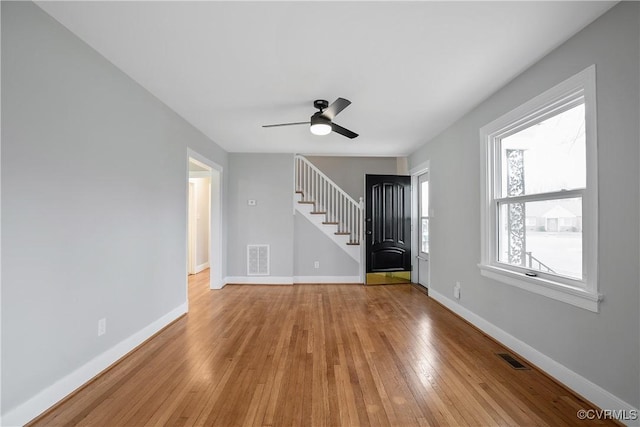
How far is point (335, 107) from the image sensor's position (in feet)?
9.05

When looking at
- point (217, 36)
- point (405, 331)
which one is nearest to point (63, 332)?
point (217, 36)

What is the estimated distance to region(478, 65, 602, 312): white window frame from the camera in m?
1.91

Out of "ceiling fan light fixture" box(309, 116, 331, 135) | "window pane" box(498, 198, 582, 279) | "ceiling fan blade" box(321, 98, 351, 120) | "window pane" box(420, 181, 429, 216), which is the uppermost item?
"ceiling fan blade" box(321, 98, 351, 120)

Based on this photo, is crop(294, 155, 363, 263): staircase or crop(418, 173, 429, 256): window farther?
crop(294, 155, 363, 263): staircase

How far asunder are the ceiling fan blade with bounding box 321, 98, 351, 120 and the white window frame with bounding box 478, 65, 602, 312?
1534 mm

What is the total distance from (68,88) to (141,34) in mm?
625

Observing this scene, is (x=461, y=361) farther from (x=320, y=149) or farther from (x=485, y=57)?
(x=320, y=149)

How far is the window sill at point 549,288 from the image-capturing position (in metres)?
1.94

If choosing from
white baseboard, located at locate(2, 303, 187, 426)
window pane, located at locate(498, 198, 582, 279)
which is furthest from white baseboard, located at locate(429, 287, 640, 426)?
white baseboard, located at locate(2, 303, 187, 426)

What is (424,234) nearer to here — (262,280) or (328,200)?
(328,200)

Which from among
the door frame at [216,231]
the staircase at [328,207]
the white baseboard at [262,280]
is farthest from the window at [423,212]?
the door frame at [216,231]

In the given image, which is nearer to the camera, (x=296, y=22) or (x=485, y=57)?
(x=296, y=22)

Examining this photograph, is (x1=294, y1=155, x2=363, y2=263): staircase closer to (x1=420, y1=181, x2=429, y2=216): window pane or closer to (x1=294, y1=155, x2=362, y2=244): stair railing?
(x1=294, y1=155, x2=362, y2=244): stair railing

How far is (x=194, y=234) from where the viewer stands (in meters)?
6.70
